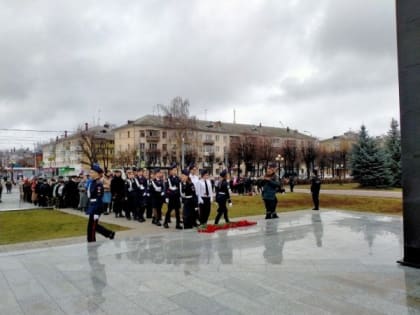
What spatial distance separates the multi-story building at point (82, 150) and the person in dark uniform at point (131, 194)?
34228mm

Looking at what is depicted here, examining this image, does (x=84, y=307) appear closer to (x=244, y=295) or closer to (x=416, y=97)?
(x=244, y=295)

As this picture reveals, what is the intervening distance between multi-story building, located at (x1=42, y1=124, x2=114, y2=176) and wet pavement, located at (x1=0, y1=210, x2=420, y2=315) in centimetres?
4145

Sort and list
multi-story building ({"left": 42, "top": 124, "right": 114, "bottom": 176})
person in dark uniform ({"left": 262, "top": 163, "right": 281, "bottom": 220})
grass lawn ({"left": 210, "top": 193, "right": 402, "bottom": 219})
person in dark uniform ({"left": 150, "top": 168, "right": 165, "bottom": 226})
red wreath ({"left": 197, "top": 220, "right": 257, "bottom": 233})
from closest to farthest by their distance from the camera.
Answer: red wreath ({"left": 197, "top": 220, "right": 257, "bottom": 233}), person in dark uniform ({"left": 150, "top": 168, "right": 165, "bottom": 226}), person in dark uniform ({"left": 262, "top": 163, "right": 281, "bottom": 220}), grass lawn ({"left": 210, "top": 193, "right": 402, "bottom": 219}), multi-story building ({"left": 42, "top": 124, "right": 114, "bottom": 176})

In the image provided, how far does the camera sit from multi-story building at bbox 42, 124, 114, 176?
188 ft

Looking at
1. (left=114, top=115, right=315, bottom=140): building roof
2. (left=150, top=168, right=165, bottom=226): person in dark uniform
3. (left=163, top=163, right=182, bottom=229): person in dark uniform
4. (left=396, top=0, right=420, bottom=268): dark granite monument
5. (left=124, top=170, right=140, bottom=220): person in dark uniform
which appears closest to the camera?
(left=396, top=0, right=420, bottom=268): dark granite monument

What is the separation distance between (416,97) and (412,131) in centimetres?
61

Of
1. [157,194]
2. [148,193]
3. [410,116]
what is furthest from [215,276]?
[148,193]

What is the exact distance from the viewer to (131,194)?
557 inches

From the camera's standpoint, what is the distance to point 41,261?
694 cm

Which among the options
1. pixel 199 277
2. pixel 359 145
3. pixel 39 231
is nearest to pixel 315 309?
pixel 199 277

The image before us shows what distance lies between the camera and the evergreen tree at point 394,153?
3994 cm

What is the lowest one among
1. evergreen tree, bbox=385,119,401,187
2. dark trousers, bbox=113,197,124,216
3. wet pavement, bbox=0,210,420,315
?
wet pavement, bbox=0,210,420,315

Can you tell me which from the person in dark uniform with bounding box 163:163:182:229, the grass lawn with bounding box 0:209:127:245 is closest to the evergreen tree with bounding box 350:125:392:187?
the person in dark uniform with bounding box 163:163:182:229

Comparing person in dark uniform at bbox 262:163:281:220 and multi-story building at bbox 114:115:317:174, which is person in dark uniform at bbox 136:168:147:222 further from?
multi-story building at bbox 114:115:317:174
